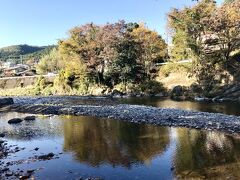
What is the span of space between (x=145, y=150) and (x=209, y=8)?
38.3 metres

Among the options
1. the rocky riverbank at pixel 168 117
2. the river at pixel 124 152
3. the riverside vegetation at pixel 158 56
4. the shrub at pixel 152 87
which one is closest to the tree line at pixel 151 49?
the riverside vegetation at pixel 158 56

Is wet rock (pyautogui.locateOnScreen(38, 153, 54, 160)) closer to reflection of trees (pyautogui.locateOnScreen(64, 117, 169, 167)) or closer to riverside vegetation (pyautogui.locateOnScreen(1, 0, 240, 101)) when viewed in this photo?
reflection of trees (pyautogui.locateOnScreen(64, 117, 169, 167))

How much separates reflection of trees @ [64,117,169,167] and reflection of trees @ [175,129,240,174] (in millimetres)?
1339

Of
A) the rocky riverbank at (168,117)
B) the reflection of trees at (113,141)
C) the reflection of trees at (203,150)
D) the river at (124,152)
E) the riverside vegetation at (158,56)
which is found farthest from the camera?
the riverside vegetation at (158,56)

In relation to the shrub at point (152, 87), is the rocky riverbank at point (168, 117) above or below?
below

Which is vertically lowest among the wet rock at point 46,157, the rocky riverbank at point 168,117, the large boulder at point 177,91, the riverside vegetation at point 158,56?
the wet rock at point 46,157

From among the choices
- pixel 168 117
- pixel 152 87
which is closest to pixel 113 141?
pixel 168 117

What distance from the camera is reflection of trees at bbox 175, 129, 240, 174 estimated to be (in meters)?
17.1

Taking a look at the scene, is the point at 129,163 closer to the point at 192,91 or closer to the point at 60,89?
the point at 192,91

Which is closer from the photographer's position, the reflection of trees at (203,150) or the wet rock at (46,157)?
the reflection of trees at (203,150)

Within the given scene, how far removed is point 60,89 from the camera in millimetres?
73375

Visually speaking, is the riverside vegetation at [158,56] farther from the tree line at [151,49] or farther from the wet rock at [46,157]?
the wet rock at [46,157]

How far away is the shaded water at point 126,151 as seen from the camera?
1641 centimetres

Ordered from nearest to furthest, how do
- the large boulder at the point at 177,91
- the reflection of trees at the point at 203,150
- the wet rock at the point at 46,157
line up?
the reflection of trees at the point at 203,150, the wet rock at the point at 46,157, the large boulder at the point at 177,91
